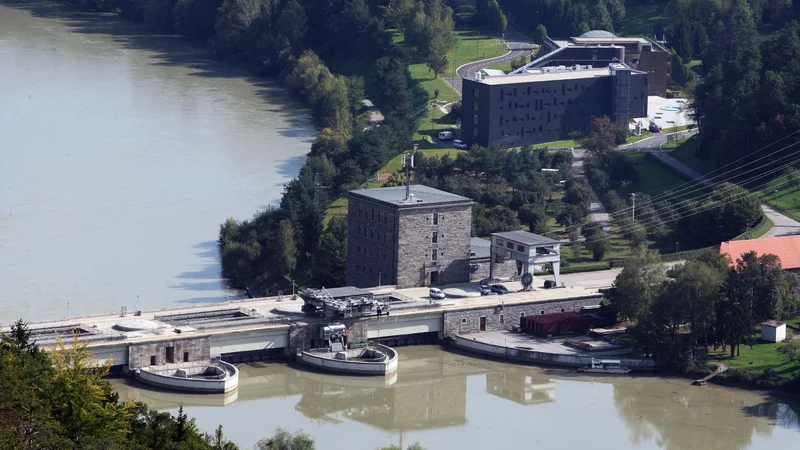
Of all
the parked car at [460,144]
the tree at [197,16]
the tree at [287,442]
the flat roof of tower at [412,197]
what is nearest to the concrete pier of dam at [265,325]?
the flat roof of tower at [412,197]

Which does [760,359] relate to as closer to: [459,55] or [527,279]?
[527,279]

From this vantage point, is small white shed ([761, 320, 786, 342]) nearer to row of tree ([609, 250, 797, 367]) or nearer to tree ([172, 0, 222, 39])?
row of tree ([609, 250, 797, 367])

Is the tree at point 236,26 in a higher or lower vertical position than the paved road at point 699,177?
higher

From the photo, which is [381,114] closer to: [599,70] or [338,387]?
[599,70]

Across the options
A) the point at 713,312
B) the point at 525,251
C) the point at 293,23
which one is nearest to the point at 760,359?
the point at 713,312

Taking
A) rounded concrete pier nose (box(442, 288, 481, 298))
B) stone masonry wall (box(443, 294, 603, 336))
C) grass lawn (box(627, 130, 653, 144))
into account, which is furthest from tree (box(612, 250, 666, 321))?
grass lawn (box(627, 130, 653, 144))

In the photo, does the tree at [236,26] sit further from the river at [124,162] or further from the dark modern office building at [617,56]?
the dark modern office building at [617,56]
